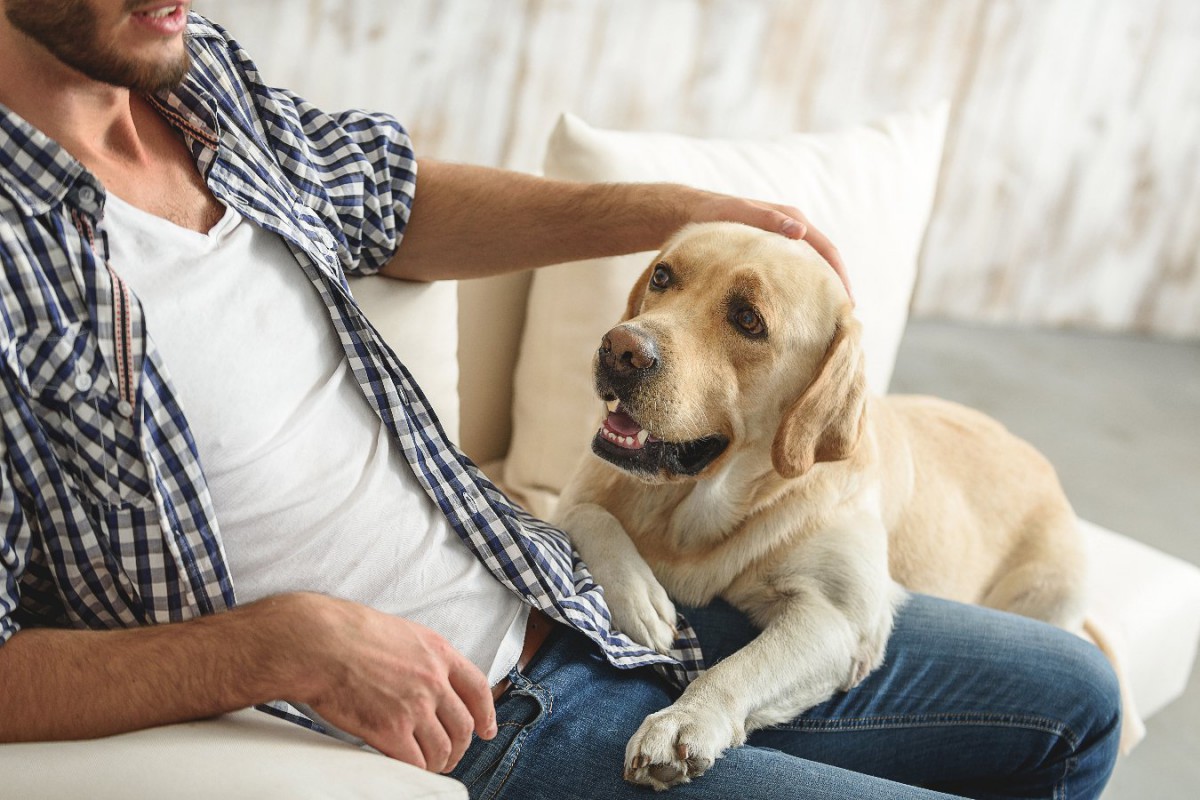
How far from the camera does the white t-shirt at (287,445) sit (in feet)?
3.81

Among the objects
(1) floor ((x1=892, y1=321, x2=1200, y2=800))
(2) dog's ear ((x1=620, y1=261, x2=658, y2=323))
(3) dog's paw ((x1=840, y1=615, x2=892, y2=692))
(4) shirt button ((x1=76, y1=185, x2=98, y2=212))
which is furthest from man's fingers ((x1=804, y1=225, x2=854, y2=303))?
(1) floor ((x1=892, y1=321, x2=1200, y2=800))

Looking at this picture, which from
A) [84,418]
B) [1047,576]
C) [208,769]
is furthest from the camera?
[1047,576]

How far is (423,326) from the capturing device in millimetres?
1695

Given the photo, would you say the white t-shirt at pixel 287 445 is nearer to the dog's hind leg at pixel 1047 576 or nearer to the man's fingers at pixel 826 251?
the man's fingers at pixel 826 251

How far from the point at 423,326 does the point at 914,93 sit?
2831 mm

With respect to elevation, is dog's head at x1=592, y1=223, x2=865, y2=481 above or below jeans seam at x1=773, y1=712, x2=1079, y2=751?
above

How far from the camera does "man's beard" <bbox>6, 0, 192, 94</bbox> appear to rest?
3.61ft

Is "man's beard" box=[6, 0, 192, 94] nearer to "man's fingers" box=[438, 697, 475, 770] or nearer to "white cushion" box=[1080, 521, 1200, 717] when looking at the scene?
"man's fingers" box=[438, 697, 475, 770]

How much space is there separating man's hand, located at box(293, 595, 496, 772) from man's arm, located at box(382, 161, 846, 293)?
652 mm

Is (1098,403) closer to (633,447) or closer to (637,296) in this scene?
(637,296)

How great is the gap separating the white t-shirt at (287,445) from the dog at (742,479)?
0.76ft

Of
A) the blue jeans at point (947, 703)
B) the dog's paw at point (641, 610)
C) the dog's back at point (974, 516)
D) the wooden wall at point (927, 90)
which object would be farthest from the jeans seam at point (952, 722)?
the wooden wall at point (927, 90)

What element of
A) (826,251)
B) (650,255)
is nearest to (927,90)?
(650,255)

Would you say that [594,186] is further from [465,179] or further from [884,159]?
[884,159]
